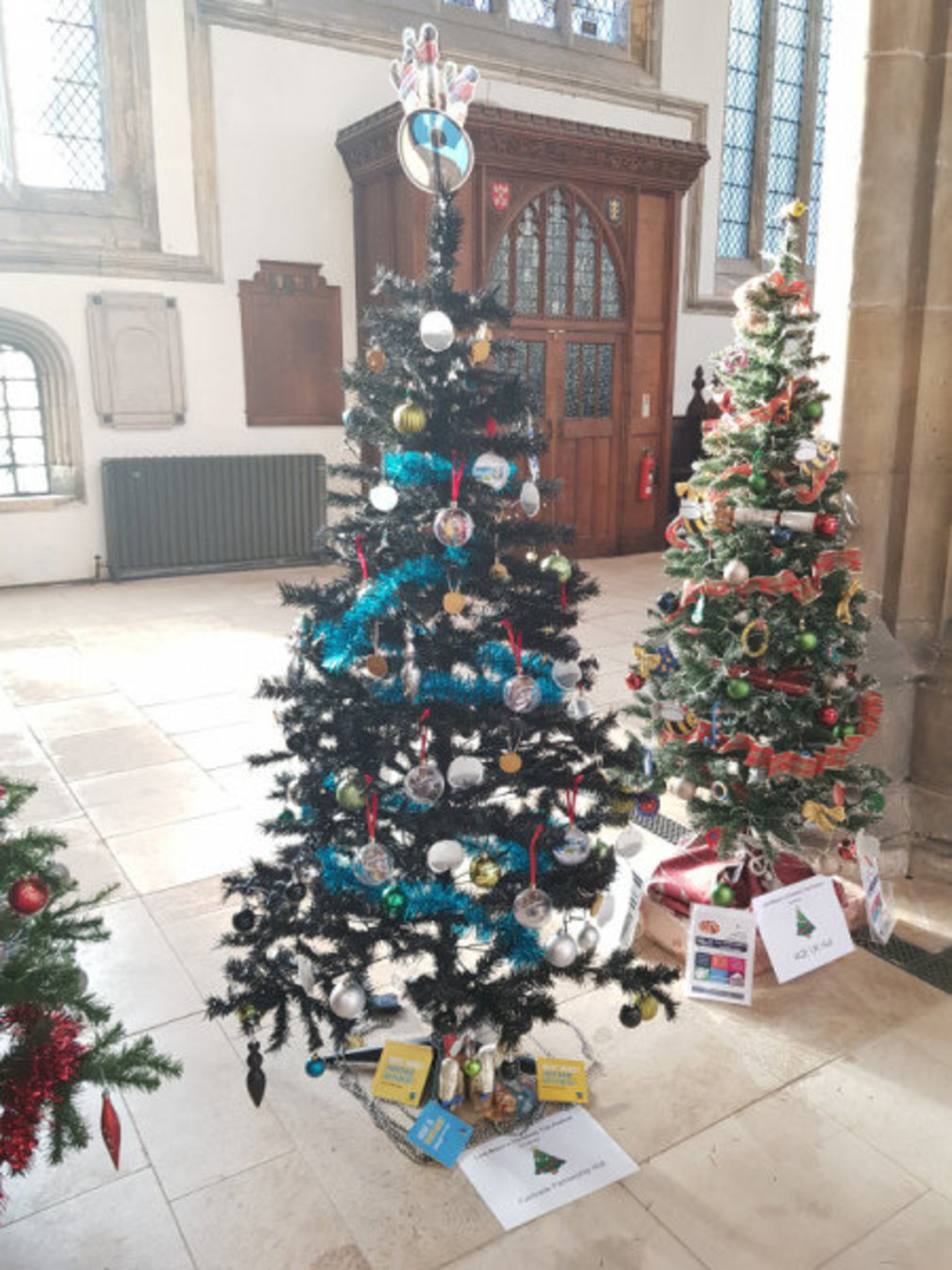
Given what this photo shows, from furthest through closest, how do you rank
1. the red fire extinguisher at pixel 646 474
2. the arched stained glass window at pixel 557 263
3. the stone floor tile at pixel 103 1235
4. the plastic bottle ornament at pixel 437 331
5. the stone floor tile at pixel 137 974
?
the red fire extinguisher at pixel 646 474
the arched stained glass window at pixel 557 263
the stone floor tile at pixel 137 974
the plastic bottle ornament at pixel 437 331
the stone floor tile at pixel 103 1235

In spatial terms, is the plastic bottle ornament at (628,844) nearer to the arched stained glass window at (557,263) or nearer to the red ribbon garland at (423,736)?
the red ribbon garland at (423,736)

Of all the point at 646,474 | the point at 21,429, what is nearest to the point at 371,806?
the point at 21,429

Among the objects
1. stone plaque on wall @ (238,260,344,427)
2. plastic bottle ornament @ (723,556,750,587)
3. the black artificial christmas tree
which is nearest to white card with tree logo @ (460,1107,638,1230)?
the black artificial christmas tree

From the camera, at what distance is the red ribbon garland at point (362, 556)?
6.91ft

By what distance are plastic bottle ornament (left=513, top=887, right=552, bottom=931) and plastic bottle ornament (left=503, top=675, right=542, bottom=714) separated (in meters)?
0.39

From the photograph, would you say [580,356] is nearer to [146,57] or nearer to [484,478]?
[146,57]

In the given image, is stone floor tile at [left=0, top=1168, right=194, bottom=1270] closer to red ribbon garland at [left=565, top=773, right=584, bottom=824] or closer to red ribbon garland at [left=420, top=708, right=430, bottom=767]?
red ribbon garland at [left=420, top=708, right=430, bottom=767]

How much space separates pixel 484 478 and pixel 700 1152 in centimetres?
148

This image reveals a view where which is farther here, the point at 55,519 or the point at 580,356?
Result: the point at 580,356

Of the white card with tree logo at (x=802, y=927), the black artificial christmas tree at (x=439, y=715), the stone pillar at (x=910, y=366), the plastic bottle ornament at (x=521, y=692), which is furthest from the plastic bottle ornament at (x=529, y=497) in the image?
the stone pillar at (x=910, y=366)

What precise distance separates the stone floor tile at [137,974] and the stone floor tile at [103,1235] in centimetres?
56

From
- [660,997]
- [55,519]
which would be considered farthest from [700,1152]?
[55,519]

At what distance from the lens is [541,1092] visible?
2248 mm

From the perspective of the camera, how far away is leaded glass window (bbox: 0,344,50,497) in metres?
8.11
